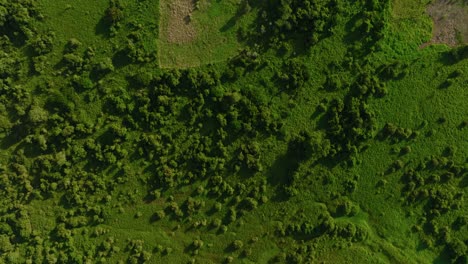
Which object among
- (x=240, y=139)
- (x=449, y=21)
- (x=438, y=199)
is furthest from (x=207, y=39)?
(x=438, y=199)

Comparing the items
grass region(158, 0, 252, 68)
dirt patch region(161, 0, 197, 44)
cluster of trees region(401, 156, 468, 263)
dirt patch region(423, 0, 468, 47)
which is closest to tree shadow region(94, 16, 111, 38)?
grass region(158, 0, 252, 68)

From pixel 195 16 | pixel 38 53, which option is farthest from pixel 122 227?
pixel 195 16

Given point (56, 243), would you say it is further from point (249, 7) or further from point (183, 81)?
point (249, 7)

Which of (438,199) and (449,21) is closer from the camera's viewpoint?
(438,199)

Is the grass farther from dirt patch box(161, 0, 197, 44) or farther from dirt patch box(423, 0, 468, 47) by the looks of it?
dirt patch box(423, 0, 468, 47)

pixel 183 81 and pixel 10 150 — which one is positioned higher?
pixel 183 81

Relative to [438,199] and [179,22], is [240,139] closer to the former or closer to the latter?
[179,22]
